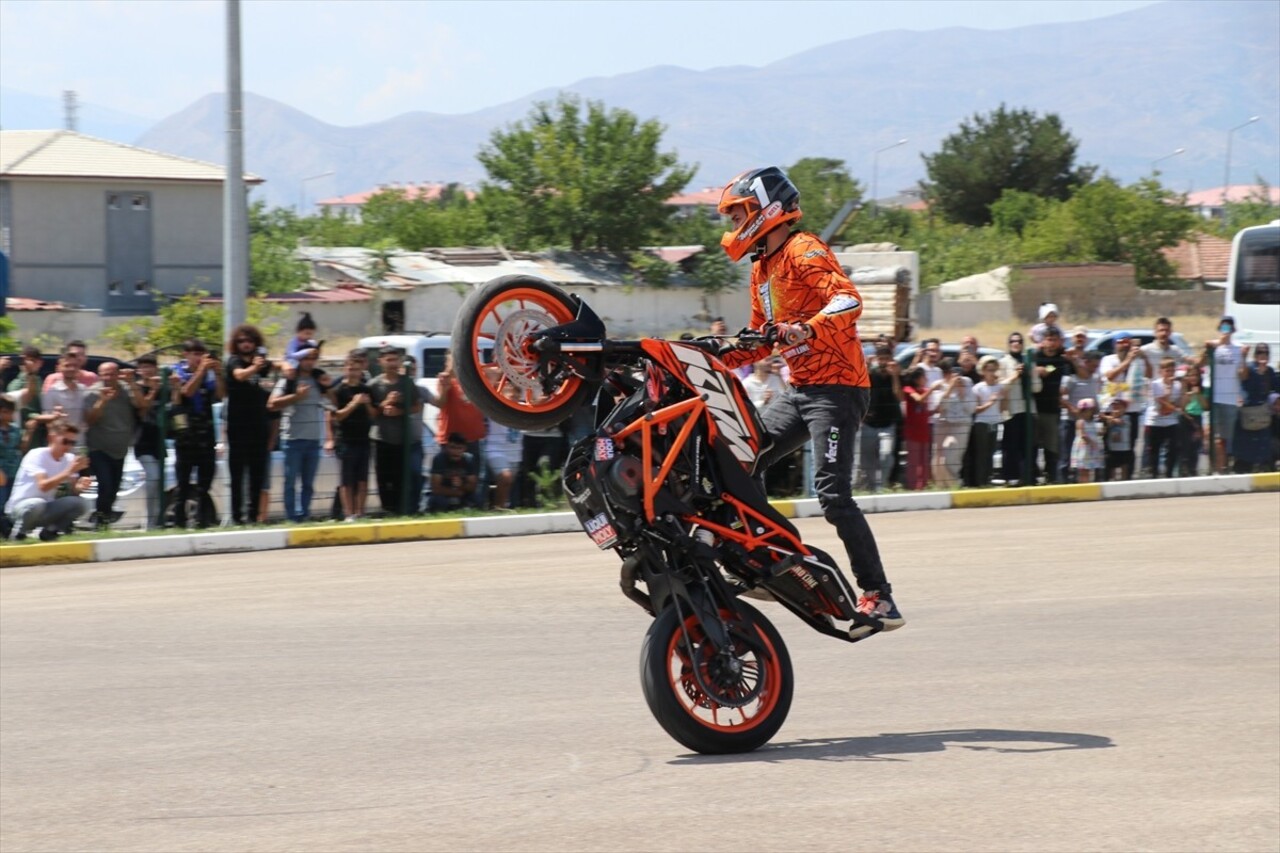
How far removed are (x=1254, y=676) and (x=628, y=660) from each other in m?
3.40

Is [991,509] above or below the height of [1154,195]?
below

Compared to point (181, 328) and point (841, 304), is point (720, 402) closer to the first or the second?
point (841, 304)

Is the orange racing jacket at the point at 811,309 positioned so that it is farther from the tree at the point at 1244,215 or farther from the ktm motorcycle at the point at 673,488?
the tree at the point at 1244,215

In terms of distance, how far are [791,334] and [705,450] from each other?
60cm

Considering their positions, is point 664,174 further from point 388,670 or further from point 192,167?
point 388,670

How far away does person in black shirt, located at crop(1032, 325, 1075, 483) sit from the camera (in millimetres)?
16969

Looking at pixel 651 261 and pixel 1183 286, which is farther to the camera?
pixel 1183 286

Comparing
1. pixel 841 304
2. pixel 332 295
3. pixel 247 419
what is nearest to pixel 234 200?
pixel 247 419

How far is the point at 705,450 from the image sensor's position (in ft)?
21.0

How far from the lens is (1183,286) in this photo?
7494 cm

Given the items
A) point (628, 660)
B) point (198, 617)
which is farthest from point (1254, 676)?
point (198, 617)

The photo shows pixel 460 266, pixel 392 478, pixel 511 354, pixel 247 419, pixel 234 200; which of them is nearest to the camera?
pixel 511 354

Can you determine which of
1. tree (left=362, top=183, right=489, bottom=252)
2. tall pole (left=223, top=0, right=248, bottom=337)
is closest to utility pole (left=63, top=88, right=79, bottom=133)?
tree (left=362, top=183, right=489, bottom=252)

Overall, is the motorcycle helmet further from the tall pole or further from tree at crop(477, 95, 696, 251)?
tree at crop(477, 95, 696, 251)
